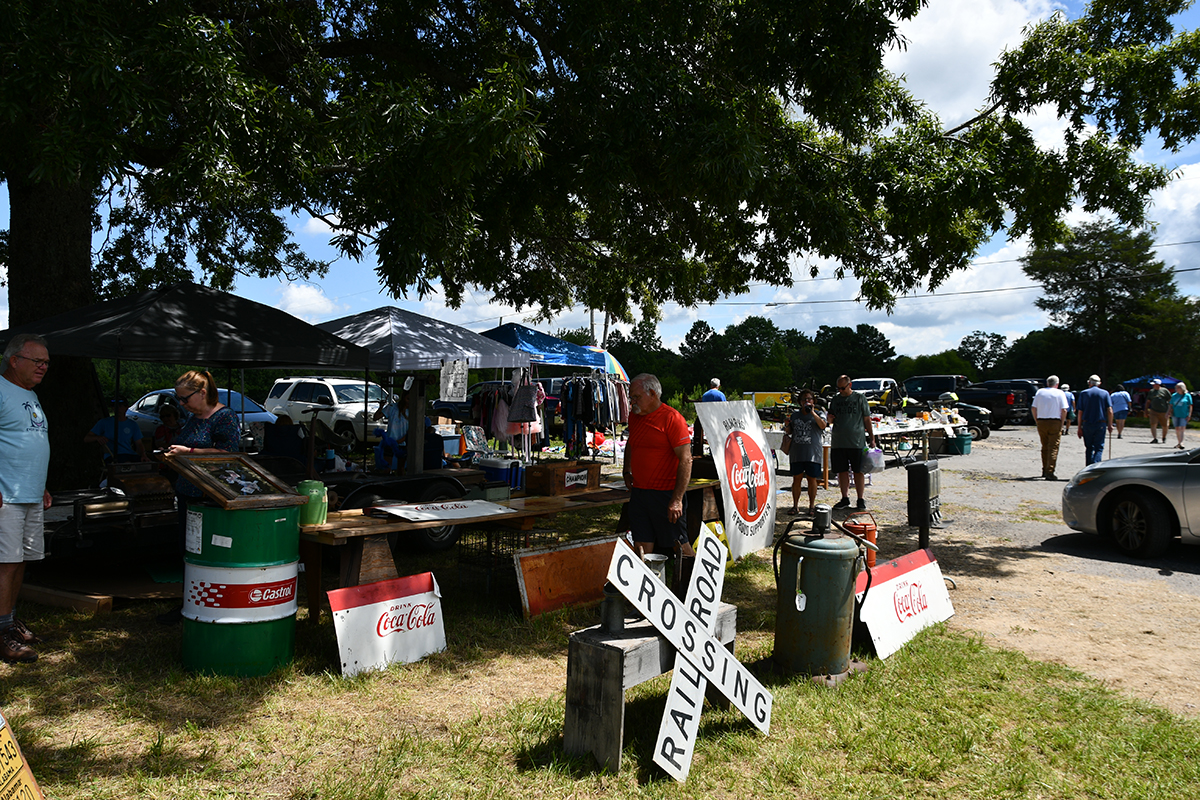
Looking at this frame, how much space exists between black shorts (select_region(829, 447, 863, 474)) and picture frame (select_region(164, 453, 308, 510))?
736 centimetres

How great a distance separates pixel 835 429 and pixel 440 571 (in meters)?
5.66

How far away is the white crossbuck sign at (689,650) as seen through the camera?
3.34 m

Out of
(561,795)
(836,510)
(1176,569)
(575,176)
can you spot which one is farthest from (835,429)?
(561,795)

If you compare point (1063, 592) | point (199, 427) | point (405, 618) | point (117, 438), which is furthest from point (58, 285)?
point (1063, 592)

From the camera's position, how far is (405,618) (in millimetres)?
4922

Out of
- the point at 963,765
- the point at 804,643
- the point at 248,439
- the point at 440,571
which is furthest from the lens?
the point at 248,439

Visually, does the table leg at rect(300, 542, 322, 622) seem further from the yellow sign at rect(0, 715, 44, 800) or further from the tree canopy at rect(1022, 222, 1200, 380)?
the tree canopy at rect(1022, 222, 1200, 380)

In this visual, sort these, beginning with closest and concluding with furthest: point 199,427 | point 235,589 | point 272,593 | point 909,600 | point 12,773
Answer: point 12,773
point 235,589
point 272,593
point 199,427
point 909,600

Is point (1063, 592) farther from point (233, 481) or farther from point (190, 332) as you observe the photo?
point (190, 332)

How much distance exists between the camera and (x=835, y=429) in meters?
9.98

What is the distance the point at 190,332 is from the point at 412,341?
8.54 ft

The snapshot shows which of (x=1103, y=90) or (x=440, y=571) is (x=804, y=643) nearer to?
(x=440, y=571)

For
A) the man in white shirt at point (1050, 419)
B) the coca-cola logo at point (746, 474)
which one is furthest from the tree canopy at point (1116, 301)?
the coca-cola logo at point (746, 474)

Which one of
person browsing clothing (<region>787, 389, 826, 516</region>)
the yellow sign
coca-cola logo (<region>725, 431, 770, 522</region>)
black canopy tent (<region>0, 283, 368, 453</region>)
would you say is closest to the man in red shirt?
coca-cola logo (<region>725, 431, 770, 522</region>)
